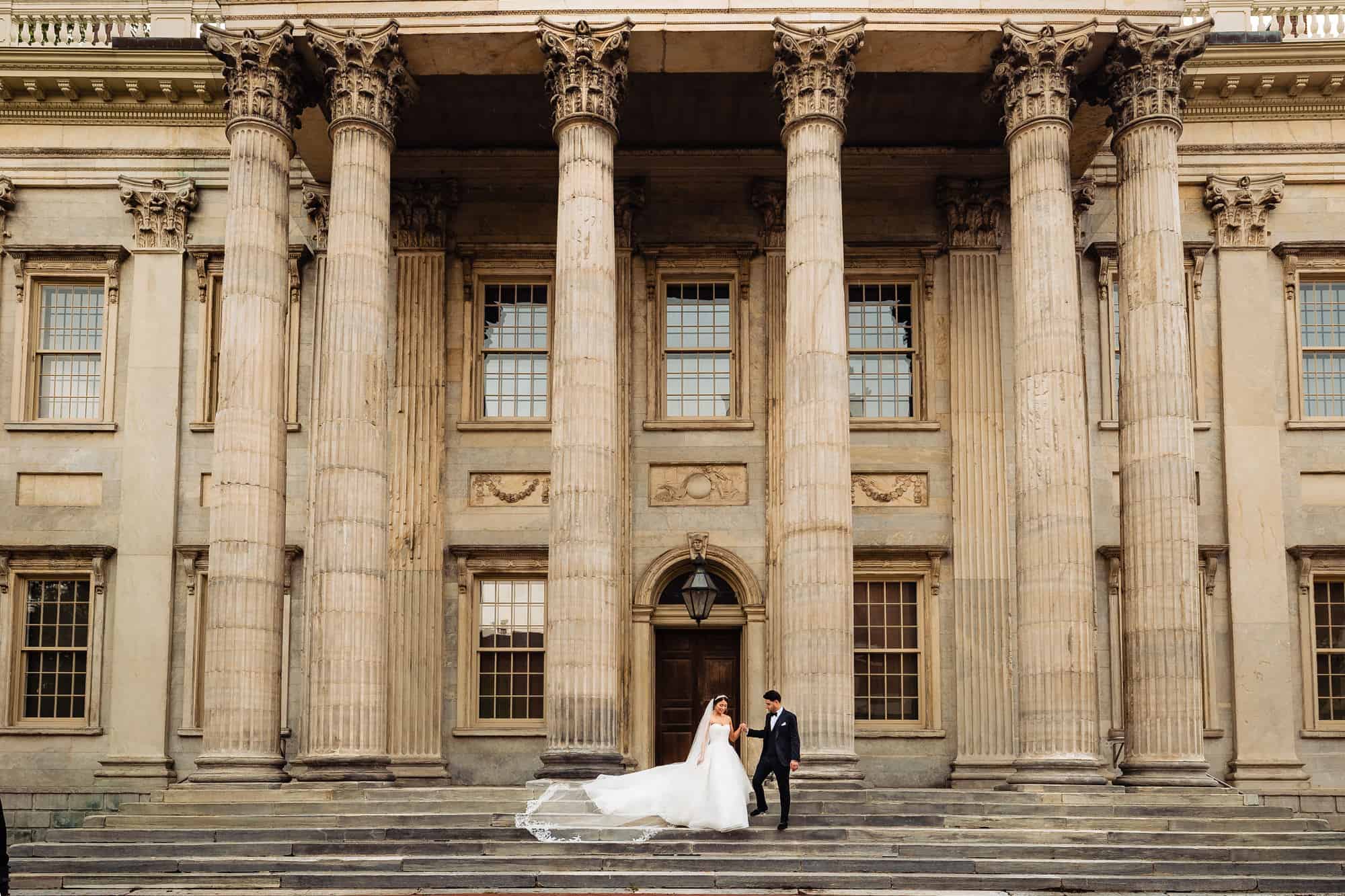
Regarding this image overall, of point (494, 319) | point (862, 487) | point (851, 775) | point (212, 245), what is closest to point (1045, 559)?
point (851, 775)

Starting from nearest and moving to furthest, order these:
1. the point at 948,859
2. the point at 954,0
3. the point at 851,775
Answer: the point at 948,859 → the point at 851,775 → the point at 954,0

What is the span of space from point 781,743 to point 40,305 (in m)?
16.6

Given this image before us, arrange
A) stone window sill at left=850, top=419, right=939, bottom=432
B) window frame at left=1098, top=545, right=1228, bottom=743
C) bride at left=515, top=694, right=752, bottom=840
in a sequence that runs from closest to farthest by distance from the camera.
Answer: bride at left=515, top=694, right=752, bottom=840 → window frame at left=1098, top=545, right=1228, bottom=743 → stone window sill at left=850, top=419, right=939, bottom=432

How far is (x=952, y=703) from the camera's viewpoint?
88.5 feet

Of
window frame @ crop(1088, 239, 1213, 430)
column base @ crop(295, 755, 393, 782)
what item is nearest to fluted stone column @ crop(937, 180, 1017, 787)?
window frame @ crop(1088, 239, 1213, 430)

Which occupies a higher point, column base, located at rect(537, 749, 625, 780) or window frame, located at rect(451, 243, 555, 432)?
window frame, located at rect(451, 243, 555, 432)

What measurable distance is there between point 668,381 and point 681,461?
59.3 inches

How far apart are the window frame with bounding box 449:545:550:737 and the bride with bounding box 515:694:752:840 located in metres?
6.76

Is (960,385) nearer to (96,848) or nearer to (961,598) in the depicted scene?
(961,598)

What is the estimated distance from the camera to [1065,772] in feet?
70.8

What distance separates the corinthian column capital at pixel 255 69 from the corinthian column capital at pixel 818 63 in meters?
7.20

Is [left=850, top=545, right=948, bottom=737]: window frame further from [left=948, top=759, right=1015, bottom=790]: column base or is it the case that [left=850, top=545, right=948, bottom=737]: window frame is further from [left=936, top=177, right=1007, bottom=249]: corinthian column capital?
[left=936, top=177, right=1007, bottom=249]: corinthian column capital

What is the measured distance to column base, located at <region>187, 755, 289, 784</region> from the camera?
71.4ft

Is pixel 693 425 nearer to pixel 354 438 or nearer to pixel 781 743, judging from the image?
pixel 354 438
